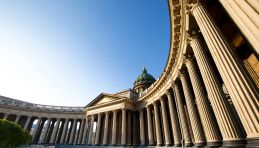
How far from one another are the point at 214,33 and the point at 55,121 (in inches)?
2468

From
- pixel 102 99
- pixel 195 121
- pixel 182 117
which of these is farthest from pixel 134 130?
pixel 195 121

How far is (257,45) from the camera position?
548 centimetres

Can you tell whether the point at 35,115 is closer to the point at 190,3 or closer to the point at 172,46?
the point at 172,46

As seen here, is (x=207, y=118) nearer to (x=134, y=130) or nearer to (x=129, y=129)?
(x=129, y=129)

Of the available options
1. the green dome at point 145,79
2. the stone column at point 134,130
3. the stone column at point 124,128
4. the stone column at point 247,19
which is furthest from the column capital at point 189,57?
the green dome at point 145,79

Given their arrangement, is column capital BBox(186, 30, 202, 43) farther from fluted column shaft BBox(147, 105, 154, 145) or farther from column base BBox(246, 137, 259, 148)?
fluted column shaft BBox(147, 105, 154, 145)

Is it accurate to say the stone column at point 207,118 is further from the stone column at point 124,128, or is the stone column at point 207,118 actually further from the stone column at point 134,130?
the stone column at point 134,130

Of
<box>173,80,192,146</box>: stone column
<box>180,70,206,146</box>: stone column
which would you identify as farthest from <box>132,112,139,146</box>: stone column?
<box>180,70,206,146</box>: stone column

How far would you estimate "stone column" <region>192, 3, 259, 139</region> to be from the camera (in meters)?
6.40

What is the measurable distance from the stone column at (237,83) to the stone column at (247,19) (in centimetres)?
204

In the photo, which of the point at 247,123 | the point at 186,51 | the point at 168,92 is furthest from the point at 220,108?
the point at 168,92

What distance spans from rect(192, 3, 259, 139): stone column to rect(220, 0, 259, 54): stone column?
80.4 inches

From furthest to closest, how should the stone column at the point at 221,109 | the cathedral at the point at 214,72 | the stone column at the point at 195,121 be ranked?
the stone column at the point at 195,121 < the stone column at the point at 221,109 < the cathedral at the point at 214,72

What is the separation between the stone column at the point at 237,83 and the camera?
6398 millimetres
